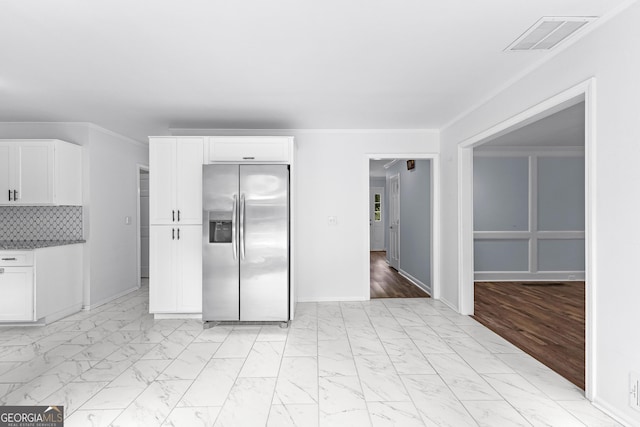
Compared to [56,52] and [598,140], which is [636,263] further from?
[56,52]

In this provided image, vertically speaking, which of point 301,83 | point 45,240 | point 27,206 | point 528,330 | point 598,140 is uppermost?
point 301,83

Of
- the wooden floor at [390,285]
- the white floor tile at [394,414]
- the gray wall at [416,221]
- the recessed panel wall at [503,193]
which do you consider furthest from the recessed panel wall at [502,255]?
the white floor tile at [394,414]

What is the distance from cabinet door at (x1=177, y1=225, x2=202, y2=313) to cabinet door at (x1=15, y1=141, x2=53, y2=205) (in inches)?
63.8

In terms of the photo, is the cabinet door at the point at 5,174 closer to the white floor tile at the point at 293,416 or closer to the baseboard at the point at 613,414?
the white floor tile at the point at 293,416

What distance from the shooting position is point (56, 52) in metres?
2.58

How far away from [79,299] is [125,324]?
3.21ft

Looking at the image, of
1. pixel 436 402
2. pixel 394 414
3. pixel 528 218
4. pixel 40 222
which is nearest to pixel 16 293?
pixel 40 222

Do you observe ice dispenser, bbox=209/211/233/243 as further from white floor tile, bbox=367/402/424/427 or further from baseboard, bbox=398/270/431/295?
baseboard, bbox=398/270/431/295

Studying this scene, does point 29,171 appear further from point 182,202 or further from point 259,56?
point 259,56

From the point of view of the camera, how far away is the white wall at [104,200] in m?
4.55

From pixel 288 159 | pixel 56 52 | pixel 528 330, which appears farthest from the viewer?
pixel 288 159

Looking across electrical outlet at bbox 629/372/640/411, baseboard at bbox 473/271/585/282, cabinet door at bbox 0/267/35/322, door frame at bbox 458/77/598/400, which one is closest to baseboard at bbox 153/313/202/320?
cabinet door at bbox 0/267/35/322

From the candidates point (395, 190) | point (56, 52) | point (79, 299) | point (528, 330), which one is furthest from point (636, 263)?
point (395, 190)

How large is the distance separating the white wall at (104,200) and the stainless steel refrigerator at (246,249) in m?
1.84
